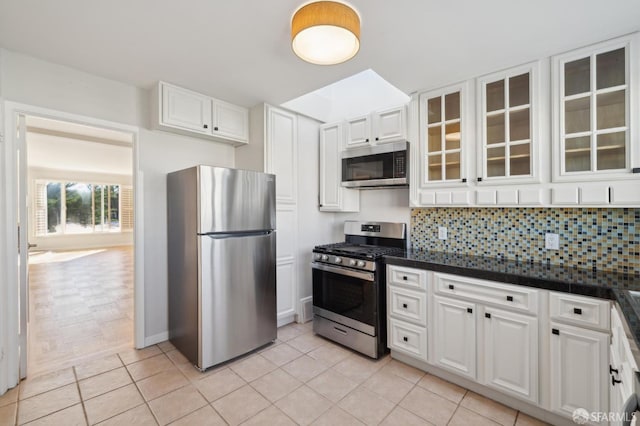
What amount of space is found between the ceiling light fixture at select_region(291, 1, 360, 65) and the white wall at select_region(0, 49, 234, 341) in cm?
186

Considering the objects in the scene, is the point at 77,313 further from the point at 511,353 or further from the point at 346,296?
the point at 511,353

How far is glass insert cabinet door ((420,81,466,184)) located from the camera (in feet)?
7.68

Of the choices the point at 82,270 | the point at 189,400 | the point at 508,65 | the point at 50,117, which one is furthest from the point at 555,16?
the point at 82,270

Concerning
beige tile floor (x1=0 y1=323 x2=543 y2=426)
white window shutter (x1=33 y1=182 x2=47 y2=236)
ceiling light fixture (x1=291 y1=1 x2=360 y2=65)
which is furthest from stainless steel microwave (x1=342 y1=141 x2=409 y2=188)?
white window shutter (x1=33 y1=182 x2=47 y2=236)

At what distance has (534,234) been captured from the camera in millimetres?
2189

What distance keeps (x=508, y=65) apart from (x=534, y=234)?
4.19ft

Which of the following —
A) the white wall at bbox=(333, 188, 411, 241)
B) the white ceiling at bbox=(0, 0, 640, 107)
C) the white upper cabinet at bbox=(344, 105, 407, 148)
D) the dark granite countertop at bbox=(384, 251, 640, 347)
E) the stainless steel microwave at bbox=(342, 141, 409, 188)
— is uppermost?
the white ceiling at bbox=(0, 0, 640, 107)

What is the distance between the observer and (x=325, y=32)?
5.17ft

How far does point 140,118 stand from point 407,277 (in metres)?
2.78

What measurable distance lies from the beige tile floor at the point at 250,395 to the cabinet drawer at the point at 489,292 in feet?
2.28

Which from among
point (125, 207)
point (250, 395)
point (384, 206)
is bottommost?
point (250, 395)

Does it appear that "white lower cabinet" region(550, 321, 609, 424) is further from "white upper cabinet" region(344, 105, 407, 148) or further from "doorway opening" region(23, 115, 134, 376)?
"doorway opening" region(23, 115, 134, 376)

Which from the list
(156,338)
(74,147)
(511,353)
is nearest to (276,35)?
(511,353)

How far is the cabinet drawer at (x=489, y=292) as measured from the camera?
1744 mm
